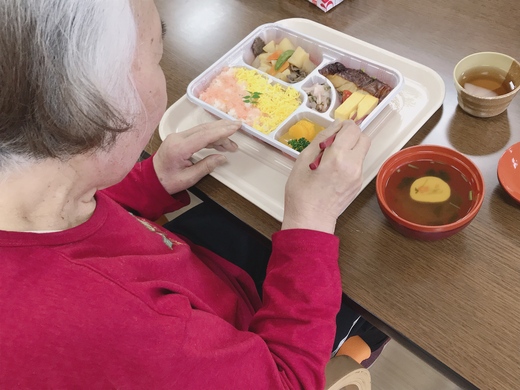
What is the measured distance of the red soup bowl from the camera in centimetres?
83

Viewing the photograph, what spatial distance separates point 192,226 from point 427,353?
28.2 inches

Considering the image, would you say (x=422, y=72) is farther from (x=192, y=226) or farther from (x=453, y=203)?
(x=192, y=226)

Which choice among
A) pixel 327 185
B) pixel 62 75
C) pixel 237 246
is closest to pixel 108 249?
pixel 62 75

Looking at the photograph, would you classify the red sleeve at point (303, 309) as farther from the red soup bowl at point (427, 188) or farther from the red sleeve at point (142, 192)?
the red sleeve at point (142, 192)

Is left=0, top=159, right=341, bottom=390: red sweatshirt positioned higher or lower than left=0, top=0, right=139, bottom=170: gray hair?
lower

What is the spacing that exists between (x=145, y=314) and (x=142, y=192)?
0.50 metres

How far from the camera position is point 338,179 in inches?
34.4

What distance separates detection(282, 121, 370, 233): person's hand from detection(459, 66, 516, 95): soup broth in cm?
29

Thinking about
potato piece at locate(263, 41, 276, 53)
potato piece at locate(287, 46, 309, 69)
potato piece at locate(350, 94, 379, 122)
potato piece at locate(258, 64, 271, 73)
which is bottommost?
potato piece at locate(350, 94, 379, 122)

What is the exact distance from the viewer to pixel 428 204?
2.82ft

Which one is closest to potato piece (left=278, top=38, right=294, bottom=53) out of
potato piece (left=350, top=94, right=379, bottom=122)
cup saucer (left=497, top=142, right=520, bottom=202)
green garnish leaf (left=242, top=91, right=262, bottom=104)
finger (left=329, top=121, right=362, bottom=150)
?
green garnish leaf (left=242, top=91, right=262, bottom=104)

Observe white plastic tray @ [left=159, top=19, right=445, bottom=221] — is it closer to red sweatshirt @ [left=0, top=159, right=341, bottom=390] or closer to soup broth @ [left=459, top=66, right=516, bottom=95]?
soup broth @ [left=459, top=66, right=516, bottom=95]

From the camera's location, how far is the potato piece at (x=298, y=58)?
46.7 inches

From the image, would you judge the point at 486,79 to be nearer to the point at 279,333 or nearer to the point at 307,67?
the point at 307,67
